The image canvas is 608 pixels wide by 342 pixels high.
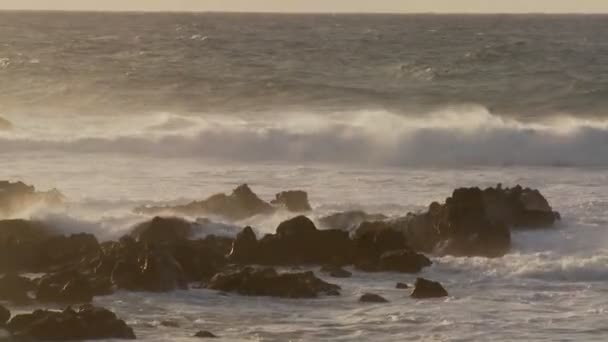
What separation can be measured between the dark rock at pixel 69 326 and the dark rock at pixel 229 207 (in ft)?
37.4

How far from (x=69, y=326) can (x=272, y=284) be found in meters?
4.99

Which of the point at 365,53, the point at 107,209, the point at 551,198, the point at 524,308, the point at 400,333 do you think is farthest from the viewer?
the point at 365,53

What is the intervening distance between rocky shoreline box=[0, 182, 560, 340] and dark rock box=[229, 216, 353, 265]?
2 centimetres

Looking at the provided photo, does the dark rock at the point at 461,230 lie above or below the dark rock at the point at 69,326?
above

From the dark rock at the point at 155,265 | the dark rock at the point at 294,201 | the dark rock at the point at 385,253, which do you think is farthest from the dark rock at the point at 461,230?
the dark rock at the point at 155,265

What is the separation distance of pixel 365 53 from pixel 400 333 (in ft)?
232

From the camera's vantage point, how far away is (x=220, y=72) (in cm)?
8225

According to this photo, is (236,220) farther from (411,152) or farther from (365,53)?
(365,53)

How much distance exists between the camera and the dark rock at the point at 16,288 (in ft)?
86.1

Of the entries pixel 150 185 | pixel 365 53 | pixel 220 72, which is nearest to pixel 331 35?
pixel 365 53

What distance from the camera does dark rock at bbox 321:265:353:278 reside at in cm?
2912

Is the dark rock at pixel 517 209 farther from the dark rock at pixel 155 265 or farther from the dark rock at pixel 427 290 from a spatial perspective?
the dark rock at pixel 155 265

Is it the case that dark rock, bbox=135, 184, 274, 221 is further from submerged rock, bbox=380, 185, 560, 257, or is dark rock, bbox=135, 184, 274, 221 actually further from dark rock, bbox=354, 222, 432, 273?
dark rock, bbox=354, 222, 432, 273

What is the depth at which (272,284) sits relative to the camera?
27.4 meters
